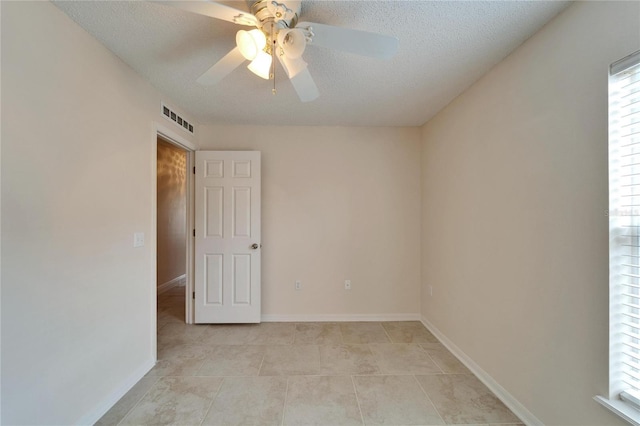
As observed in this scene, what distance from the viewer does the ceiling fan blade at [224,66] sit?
136 cm

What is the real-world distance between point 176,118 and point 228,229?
4.22ft

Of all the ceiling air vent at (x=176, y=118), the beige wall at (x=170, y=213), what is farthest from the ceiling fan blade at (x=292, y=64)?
the beige wall at (x=170, y=213)

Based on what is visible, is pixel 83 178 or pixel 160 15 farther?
pixel 83 178

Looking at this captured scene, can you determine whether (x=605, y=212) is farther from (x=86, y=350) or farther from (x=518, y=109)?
(x=86, y=350)

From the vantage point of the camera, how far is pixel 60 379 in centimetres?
135

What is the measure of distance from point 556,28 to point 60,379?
334 centimetres

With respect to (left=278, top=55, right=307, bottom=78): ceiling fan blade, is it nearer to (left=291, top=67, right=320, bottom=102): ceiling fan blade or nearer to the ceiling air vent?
(left=291, top=67, right=320, bottom=102): ceiling fan blade

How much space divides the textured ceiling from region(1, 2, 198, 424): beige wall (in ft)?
0.94

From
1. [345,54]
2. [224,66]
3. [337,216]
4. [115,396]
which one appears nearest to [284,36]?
[224,66]

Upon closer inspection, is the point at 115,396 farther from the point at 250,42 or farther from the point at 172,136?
the point at 250,42

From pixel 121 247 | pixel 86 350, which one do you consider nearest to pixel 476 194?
pixel 121 247

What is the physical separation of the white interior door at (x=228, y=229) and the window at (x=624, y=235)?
274cm

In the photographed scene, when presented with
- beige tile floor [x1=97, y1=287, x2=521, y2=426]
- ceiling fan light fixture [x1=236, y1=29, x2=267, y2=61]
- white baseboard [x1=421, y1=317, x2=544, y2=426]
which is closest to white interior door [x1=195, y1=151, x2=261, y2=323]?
beige tile floor [x1=97, y1=287, x2=521, y2=426]

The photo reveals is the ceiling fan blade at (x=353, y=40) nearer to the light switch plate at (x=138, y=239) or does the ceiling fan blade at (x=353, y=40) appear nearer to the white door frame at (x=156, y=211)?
the white door frame at (x=156, y=211)
